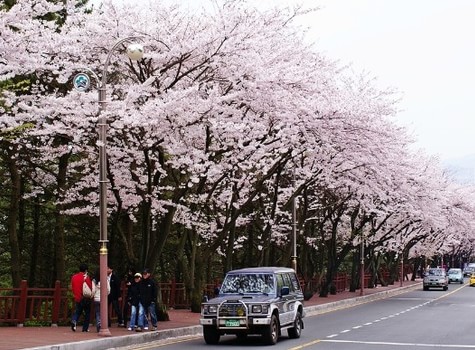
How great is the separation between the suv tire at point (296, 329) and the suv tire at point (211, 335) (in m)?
2.54

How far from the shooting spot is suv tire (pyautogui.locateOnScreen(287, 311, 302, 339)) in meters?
21.6

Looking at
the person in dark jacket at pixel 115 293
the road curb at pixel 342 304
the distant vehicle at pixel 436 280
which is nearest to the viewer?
the person in dark jacket at pixel 115 293

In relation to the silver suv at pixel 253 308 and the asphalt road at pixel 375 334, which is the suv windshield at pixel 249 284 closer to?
the silver suv at pixel 253 308

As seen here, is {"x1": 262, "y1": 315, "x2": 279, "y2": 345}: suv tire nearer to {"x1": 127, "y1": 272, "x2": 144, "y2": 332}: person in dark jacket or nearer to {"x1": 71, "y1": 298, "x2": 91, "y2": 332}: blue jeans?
{"x1": 127, "y1": 272, "x2": 144, "y2": 332}: person in dark jacket

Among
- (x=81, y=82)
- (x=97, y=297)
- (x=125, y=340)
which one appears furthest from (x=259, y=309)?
(x=81, y=82)

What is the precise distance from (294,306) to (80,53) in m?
9.44

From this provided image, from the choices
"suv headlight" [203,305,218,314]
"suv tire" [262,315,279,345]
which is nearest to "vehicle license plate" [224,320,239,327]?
"suv headlight" [203,305,218,314]

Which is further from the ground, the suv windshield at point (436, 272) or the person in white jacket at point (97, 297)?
the suv windshield at point (436, 272)

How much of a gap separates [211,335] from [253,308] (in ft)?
4.54

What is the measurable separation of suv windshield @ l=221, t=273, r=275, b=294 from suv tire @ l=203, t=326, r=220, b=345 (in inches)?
52.4

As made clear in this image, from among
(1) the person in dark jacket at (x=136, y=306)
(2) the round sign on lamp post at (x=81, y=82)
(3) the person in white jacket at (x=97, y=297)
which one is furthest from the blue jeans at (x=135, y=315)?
(2) the round sign on lamp post at (x=81, y=82)

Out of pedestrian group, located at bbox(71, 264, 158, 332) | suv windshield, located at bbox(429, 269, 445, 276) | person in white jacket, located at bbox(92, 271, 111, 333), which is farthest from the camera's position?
suv windshield, located at bbox(429, 269, 445, 276)

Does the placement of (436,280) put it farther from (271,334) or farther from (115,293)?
(271,334)

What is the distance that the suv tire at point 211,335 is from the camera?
780 inches
